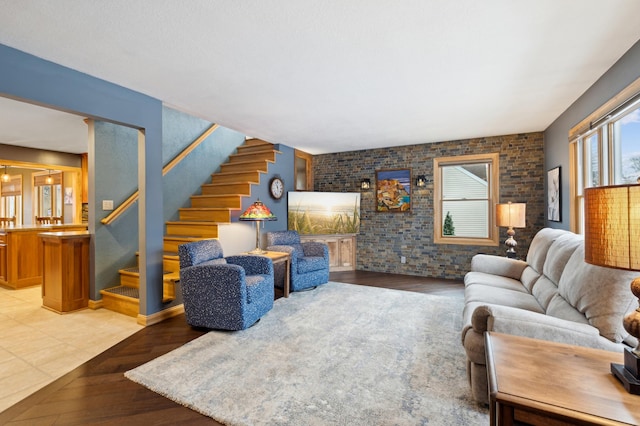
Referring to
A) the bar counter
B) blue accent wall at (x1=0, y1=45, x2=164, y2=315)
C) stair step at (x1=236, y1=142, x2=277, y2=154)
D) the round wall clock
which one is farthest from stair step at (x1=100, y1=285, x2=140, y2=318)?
stair step at (x1=236, y1=142, x2=277, y2=154)

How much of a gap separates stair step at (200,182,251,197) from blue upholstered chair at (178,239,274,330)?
1.68 metres

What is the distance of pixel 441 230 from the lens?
538 cm

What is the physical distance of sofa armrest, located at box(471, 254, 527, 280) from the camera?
336cm

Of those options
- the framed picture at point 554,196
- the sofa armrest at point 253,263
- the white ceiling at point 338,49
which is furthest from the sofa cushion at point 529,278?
the sofa armrest at point 253,263

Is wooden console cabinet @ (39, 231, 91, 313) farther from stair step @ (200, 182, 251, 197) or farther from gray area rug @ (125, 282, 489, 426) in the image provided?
gray area rug @ (125, 282, 489, 426)

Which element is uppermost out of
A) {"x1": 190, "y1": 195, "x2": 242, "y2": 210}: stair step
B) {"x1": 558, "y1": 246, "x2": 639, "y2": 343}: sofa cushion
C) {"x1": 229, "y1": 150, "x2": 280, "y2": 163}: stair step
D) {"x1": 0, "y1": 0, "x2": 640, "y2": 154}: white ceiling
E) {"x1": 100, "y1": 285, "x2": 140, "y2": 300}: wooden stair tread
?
{"x1": 0, "y1": 0, "x2": 640, "y2": 154}: white ceiling

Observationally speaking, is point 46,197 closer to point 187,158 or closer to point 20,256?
point 20,256

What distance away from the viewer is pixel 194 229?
4258mm

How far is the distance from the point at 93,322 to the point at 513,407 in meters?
3.90

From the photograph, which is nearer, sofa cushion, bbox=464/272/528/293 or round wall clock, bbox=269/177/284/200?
sofa cushion, bbox=464/272/528/293

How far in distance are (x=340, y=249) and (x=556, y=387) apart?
16.0 ft

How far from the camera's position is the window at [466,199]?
503cm

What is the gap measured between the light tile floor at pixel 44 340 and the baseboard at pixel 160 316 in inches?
3.2

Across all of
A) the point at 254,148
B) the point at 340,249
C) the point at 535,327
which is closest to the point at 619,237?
the point at 535,327
